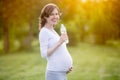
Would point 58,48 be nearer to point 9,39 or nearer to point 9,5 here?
point 9,5

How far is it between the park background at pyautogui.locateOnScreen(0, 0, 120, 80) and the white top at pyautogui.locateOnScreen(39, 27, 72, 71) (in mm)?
4751

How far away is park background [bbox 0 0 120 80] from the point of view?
10.4 meters

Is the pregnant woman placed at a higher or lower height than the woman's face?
lower

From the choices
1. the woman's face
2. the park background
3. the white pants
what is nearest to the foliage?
the park background

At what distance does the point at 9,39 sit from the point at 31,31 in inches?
48.6

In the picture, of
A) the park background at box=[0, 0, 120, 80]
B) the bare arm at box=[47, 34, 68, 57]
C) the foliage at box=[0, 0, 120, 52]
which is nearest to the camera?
the bare arm at box=[47, 34, 68, 57]

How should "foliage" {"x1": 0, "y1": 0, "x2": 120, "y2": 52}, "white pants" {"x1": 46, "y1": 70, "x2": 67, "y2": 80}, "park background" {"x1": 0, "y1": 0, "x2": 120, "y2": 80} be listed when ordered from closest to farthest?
"white pants" {"x1": 46, "y1": 70, "x2": 67, "y2": 80} < "park background" {"x1": 0, "y1": 0, "x2": 120, "y2": 80} < "foliage" {"x1": 0, "y1": 0, "x2": 120, "y2": 52}

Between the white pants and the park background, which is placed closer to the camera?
the white pants

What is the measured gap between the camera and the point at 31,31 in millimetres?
18844

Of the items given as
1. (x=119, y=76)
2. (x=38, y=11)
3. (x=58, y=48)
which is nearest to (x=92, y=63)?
(x=119, y=76)

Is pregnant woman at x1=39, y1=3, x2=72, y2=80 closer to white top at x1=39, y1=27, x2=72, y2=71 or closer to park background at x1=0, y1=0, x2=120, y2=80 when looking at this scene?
white top at x1=39, y1=27, x2=72, y2=71

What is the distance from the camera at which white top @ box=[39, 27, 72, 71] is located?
4.23 meters

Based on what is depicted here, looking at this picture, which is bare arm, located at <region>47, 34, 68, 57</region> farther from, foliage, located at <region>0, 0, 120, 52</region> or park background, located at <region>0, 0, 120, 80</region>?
foliage, located at <region>0, 0, 120, 52</region>

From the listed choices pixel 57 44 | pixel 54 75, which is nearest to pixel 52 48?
pixel 57 44
